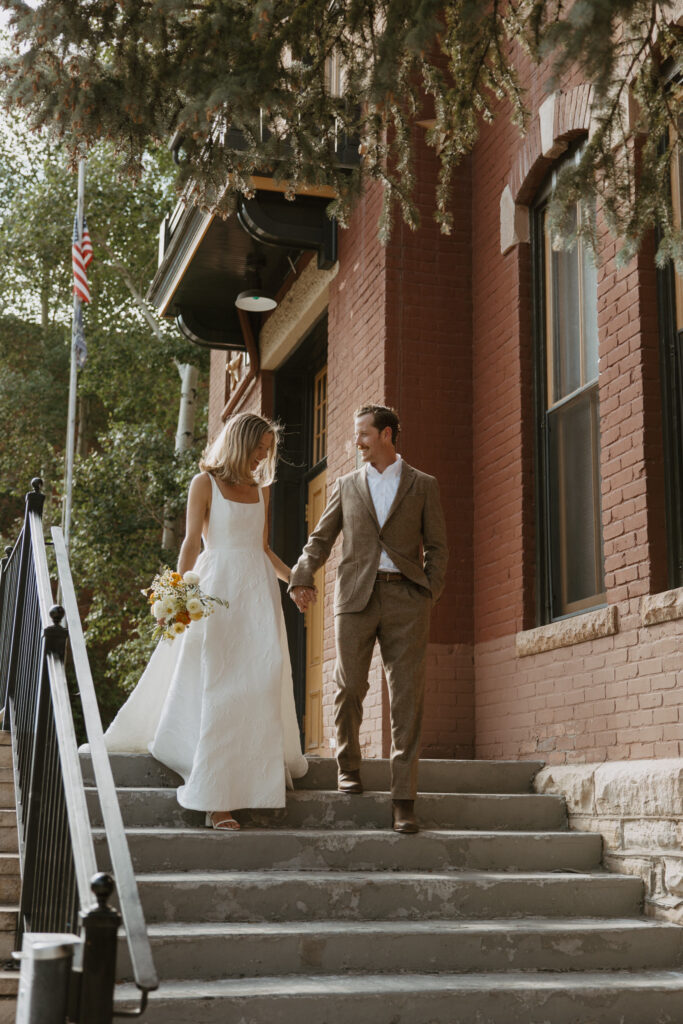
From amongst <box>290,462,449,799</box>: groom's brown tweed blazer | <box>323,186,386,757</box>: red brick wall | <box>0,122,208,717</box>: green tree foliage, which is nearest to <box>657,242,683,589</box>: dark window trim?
<box>290,462,449,799</box>: groom's brown tweed blazer

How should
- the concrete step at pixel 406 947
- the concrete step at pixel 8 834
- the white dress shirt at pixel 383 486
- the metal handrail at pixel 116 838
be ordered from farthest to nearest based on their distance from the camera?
the white dress shirt at pixel 383 486, the concrete step at pixel 8 834, the concrete step at pixel 406 947, the metal handrail at pixel 116 838

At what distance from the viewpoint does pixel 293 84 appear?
4641 mm

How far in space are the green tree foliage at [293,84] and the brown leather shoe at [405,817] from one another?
2829 mm

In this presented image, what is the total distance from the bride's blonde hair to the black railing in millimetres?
971

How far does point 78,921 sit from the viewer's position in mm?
3658

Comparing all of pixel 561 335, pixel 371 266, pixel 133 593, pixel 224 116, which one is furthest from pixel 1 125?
pixel 224 116

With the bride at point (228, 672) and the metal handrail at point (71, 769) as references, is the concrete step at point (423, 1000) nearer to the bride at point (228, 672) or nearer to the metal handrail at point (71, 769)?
the metal handrail at point (71, 769)

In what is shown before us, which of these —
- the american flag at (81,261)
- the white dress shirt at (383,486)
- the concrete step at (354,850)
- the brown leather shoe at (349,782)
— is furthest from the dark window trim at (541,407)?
the american flag at (81,261)

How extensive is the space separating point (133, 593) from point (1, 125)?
1461 cm

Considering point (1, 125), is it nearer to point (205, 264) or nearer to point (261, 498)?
point (205, 264)

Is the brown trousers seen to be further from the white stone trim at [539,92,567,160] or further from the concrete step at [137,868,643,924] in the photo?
the white stone trim at [539,92,567,160]

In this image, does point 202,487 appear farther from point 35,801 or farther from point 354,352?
point 354,352

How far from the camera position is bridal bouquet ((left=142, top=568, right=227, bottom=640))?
18.6 ft

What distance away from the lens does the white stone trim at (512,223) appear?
784 centimetres
